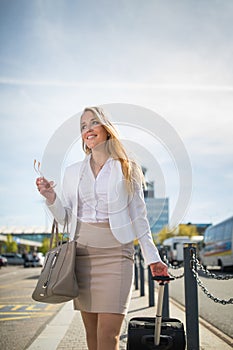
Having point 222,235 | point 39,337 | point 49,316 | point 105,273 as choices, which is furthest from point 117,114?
point 222,235

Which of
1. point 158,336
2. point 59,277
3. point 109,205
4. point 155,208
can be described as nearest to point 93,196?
point 109,205

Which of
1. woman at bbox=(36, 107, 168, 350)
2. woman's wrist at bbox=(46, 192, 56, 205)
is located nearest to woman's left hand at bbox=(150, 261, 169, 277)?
woman at bbox=(36, 107, 168, 350)

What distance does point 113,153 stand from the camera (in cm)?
326

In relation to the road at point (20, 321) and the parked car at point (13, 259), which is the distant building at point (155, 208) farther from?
the parked car at point (13, 259)

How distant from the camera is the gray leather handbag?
2.96 meters

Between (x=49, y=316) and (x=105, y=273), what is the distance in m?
6.32

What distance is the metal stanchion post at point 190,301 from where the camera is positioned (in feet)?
15.5

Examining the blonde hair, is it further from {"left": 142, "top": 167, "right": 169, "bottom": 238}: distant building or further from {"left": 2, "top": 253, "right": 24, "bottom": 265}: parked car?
{"left": 2, "top": 253, "right": 24, "bottom": 265}: parked car

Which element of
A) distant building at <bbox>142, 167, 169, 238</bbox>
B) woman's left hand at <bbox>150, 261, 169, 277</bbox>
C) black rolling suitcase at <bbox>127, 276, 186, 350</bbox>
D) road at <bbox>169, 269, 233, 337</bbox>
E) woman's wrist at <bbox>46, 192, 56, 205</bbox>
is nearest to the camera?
woman's left hand at <bbox>150, 261, 169, 277</bbox>

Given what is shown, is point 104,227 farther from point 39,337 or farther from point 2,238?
point 2,238

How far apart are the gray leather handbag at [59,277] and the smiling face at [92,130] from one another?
681mm

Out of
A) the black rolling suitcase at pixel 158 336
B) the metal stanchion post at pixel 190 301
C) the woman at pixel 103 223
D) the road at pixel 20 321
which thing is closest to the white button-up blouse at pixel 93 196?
the woman at pixel 103 223

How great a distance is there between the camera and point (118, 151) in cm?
324

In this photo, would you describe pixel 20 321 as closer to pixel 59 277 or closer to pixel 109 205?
pixel 59 277
